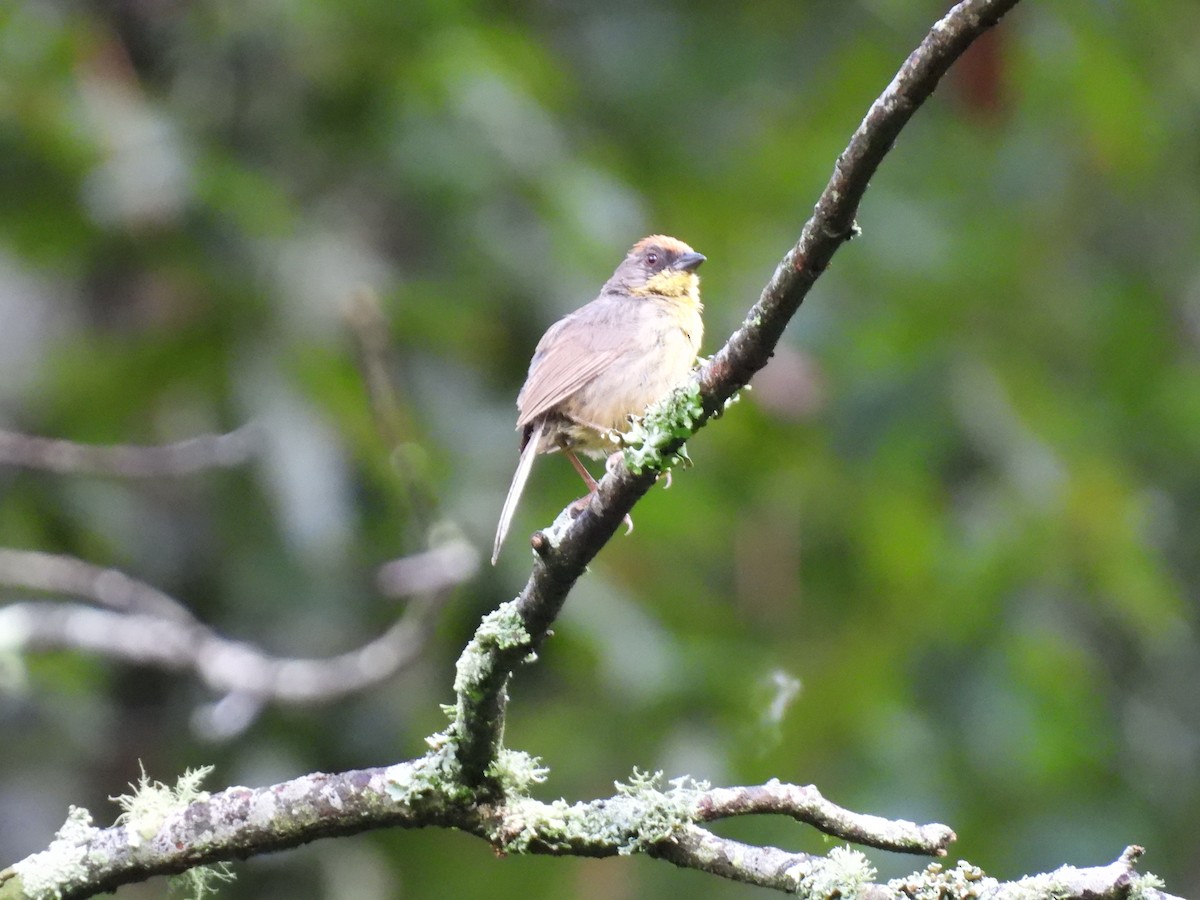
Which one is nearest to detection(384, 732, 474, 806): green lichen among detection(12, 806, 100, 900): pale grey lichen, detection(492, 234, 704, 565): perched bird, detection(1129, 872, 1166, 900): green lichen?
detection(12, 806, 100, 900): pale grey lichen

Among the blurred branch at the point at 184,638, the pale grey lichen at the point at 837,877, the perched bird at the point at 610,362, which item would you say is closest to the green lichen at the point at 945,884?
the pale grey lichen at the point at 837,877

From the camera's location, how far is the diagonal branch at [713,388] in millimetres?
2213

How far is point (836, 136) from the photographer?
7.82 m

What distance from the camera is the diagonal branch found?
7.26ft

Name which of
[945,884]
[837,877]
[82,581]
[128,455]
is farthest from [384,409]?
[945,884]

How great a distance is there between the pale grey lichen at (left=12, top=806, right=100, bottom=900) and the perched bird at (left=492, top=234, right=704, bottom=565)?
5.42 feet

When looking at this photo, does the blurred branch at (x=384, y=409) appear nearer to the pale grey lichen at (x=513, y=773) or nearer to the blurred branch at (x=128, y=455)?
the blurred branch at (x=128, y=455)

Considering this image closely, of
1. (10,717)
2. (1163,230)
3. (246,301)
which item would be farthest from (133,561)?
(1163,230)

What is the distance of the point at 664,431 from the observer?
9.02ft

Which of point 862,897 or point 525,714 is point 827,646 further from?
point 862,897

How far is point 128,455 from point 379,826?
8.82 ft

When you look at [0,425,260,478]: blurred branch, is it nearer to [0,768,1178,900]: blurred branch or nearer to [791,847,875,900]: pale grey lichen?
[0,768,1178,900]: blurred branch

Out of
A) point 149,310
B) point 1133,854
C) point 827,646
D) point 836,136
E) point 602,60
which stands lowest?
point 1133,854

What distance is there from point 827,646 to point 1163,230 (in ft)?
15.8
